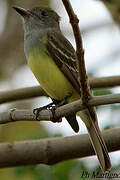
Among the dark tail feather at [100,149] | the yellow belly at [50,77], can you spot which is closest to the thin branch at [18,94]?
the yellow belly at [50,77]

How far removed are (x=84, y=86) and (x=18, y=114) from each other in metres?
0.75

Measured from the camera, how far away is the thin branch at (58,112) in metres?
3.44

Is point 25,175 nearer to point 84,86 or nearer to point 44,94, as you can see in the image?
point 44,94

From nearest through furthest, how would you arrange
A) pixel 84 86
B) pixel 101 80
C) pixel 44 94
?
1. pixel 84 86
2. pixel 101 80
3. pixel 44 94

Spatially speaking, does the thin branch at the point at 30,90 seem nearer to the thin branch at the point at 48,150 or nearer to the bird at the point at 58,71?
the bird at the point at 58,71

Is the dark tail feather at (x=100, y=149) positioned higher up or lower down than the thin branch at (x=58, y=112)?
lower down

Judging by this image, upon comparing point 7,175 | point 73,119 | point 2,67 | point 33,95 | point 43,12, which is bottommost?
point 7,175

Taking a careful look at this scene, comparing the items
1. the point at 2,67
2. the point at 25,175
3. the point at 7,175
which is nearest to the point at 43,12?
the point at 25,175

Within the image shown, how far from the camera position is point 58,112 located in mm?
3941

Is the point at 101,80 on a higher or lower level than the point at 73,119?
higher

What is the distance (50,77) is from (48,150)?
91 centimetres

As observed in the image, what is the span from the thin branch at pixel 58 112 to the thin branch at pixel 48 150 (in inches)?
8.8

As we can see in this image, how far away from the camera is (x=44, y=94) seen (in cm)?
518

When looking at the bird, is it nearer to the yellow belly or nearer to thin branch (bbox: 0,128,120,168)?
the yellow belly
